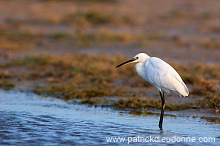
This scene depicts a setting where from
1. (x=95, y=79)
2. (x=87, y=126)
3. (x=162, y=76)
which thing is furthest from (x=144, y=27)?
(x=87, y=126)

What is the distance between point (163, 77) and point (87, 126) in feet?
5.51

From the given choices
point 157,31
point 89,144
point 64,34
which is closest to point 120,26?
point 157,31

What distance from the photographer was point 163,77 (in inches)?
302

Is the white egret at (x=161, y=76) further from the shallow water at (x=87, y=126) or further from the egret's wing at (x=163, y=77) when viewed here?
the shallow water at (x=87, y=126)

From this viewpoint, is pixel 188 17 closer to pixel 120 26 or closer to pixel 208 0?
pixel 120 26

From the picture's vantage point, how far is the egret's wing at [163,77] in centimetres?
766

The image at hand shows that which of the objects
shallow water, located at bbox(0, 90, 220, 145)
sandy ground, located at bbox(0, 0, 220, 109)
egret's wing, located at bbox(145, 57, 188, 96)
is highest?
sandy ground, located at bbox(0, 0, 220, 109)

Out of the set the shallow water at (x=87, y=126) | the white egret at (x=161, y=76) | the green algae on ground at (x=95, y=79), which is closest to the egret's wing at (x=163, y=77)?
the white egret at (x=161, y=76)

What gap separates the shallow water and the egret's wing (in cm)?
68

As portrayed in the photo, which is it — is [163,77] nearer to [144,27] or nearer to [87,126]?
[87,126]

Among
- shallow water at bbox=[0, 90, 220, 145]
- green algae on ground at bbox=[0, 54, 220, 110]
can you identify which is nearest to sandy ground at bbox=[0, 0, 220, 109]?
green algae on ground at bbox=[0, 54, 220, 110]

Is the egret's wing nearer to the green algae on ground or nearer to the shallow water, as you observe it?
the shallow water

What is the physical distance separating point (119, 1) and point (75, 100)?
90.5ft

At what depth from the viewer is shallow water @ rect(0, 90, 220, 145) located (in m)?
6.73
